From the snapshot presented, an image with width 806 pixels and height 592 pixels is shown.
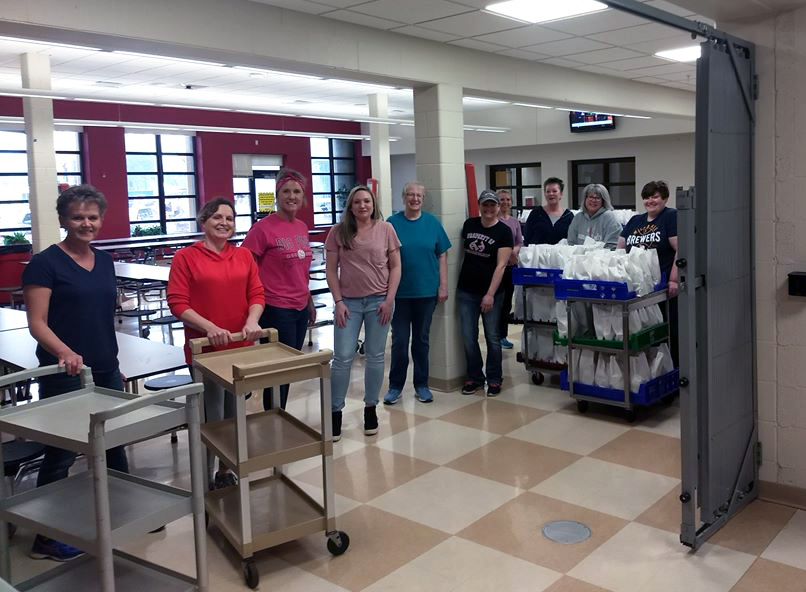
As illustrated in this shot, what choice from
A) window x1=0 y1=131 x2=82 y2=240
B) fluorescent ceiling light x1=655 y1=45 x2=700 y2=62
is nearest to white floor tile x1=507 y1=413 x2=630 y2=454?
fluorescent ceiling light x1=655 y1=45 x2=700 y2=62

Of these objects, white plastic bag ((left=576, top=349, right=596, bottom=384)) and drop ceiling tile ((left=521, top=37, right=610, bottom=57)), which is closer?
white plastic bag ((left=576, top=349, right=596, bottom=384))

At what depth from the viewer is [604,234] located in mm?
6070

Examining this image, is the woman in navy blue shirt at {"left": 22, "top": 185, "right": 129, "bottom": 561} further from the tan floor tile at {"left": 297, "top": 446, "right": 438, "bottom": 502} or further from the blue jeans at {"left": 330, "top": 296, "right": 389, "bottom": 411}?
the blue jeans at {"left": 330, "top": 296, "right": 389, "bottom": 411}

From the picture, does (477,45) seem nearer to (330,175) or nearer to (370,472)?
(370,472)

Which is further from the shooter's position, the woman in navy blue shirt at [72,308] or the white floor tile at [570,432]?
the white floor tile at [570,432]

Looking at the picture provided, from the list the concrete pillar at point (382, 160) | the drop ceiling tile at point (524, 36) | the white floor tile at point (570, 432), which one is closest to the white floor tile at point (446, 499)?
the white floor tile at point (570, 432)

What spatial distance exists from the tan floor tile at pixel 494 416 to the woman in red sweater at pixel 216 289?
184cm

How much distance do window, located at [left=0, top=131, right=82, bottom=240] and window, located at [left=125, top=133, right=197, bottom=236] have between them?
1.18m

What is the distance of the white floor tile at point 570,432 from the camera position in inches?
174

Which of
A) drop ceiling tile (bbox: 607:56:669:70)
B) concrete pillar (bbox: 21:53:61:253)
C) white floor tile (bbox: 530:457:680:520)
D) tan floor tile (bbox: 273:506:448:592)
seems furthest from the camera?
concrete pillar (bbox: 21:53:61:253)

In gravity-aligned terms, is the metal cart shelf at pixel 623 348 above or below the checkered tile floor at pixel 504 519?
above

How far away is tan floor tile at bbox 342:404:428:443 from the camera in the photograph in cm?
471

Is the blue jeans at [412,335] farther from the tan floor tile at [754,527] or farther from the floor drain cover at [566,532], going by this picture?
the tan floor tile at [754,527]

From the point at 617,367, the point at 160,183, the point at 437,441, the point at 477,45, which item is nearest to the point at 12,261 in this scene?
the point at 160,183
